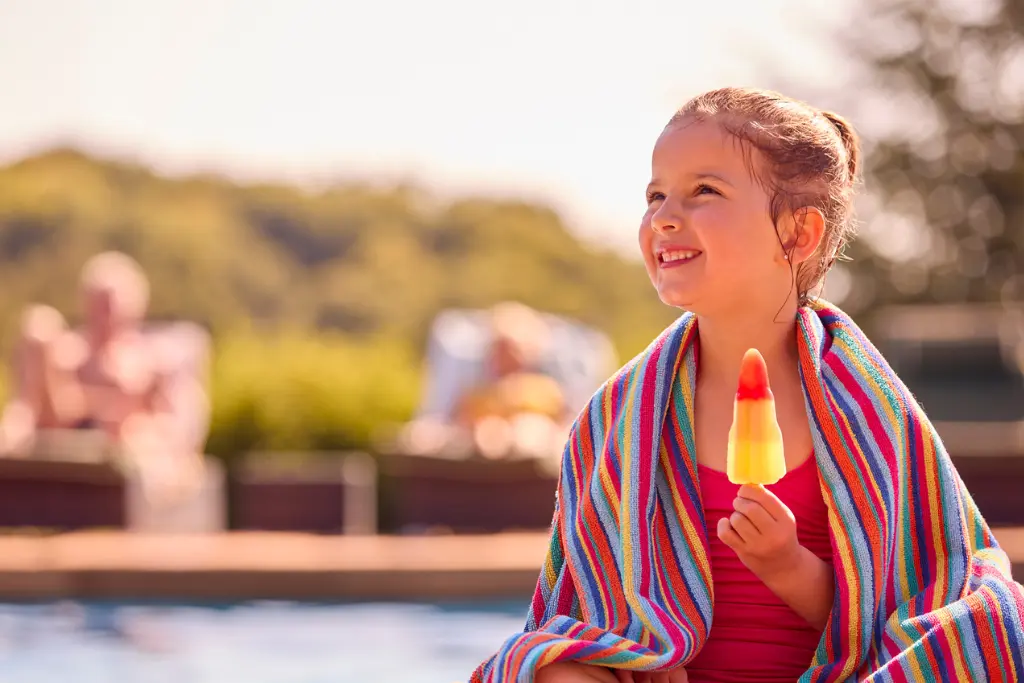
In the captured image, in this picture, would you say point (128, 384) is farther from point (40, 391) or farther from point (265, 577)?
point (265, 577)

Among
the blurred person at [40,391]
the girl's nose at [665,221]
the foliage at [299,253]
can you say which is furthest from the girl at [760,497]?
the foliage at [299,253]

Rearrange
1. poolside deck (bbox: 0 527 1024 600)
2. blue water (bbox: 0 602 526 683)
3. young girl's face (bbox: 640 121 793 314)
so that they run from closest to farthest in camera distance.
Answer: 1. young girl's face (bbox: 640 121 793 314)
2. blue water (bbox: 0 602 526 683)
3. poolside deck (bbox: 0 527 1024 600)

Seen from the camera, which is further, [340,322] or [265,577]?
[340,322]

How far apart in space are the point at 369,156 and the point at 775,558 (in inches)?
1730

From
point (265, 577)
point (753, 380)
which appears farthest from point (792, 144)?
point (265, 577)

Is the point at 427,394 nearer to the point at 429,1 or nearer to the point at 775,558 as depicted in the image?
the point at 775,558

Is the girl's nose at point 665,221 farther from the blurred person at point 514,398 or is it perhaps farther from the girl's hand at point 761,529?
the blurred person at point 514,398

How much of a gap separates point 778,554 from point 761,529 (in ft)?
0.22

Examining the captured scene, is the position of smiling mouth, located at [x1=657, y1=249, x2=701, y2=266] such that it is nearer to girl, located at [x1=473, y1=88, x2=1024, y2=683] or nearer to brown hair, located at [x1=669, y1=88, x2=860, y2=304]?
girl, located at [x1=473, y1=88, x2=1024, y2=683]

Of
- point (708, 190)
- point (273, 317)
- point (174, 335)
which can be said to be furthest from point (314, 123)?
point (708, 190)

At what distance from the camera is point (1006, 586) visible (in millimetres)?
1920

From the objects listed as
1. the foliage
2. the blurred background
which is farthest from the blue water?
the foliage

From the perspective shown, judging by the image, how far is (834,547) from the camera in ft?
6.46

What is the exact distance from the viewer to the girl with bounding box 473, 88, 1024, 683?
6.23 feet
